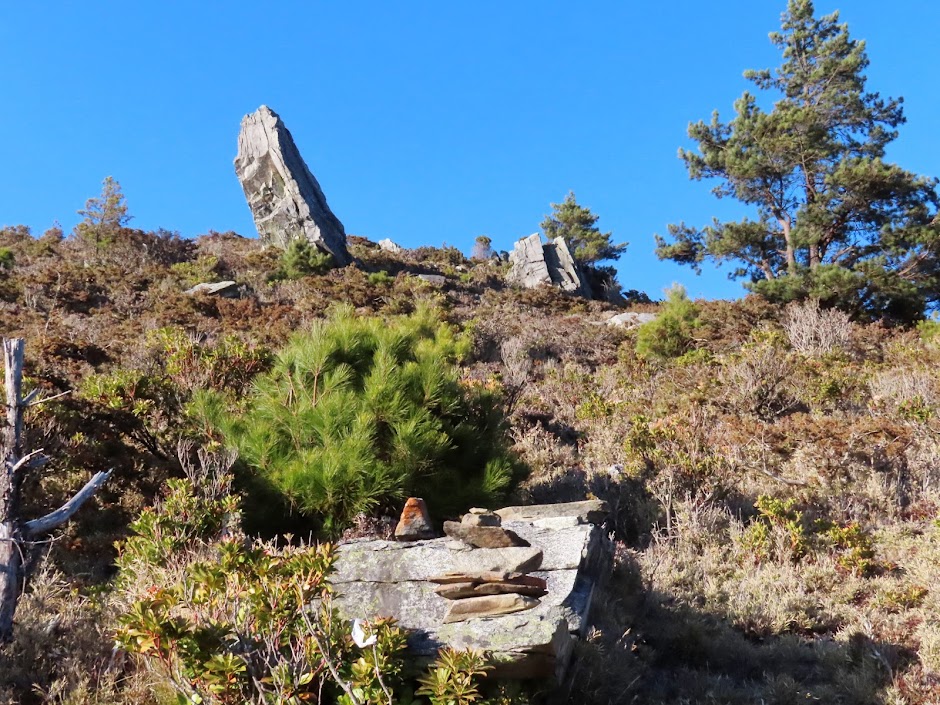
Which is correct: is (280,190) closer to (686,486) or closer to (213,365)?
(213,365)

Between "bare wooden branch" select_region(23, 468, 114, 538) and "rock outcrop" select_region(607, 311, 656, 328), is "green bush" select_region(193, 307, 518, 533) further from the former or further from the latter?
"rock outcrop" select_region(607, 311, 656, 328)

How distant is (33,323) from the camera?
11.1 m

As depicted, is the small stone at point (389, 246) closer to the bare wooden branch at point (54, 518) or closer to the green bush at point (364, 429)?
the green bush at point (364, 429)

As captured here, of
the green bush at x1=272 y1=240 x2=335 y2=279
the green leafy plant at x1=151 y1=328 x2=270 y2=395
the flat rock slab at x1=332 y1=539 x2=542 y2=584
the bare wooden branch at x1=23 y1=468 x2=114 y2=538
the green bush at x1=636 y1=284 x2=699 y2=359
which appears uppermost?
the green bush at x1=272 y1=240 x2=335 y2=279

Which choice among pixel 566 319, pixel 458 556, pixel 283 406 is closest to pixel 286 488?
pixel 283 406

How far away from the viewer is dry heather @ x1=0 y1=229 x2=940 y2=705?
3.64 meters

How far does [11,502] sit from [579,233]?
28.8m

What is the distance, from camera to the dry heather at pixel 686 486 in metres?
3.64

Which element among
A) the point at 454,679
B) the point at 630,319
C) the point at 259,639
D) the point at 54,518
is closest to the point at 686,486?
the point at 454,679

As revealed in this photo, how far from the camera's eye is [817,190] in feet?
57.5

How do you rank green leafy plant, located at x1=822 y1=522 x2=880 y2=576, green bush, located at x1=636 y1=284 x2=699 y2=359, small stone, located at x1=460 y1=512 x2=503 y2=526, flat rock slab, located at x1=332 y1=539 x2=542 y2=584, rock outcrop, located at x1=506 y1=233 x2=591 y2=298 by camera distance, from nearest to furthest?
1. flat rock slab, located at x1=332 y1=539 x2=542 y2=584
2. small stone, located at x1=460 y1=512 x2=503 y2=526
3. green leafy plant, located at x1=822 y1=522 x2=880 y2=576
4. green bush, located at x1=636 y1=284 x2=699 y2=359
5. rock outcrop, located at x1=506 y1=233 x2=591 y2=298

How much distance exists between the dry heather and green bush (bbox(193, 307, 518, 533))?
33.7 inches

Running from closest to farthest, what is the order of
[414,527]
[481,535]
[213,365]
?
1. [481,535]
2. [414,527]
3. [213,365]

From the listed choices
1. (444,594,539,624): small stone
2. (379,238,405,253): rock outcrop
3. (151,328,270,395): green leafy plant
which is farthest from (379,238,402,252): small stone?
(444,594,539,624): small stone
